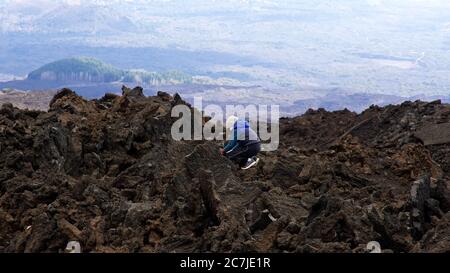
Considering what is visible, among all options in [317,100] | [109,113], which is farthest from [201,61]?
[109,113]

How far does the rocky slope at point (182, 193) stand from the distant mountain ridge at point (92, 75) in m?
97.9

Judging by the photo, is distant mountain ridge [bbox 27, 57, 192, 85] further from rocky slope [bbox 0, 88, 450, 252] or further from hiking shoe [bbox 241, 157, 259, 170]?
hiking shoe [bbox 241, 157, 259, 170]

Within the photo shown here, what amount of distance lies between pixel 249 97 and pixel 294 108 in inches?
336

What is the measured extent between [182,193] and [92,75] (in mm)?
110904

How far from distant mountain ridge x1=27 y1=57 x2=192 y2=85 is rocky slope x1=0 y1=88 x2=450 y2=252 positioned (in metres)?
97.9

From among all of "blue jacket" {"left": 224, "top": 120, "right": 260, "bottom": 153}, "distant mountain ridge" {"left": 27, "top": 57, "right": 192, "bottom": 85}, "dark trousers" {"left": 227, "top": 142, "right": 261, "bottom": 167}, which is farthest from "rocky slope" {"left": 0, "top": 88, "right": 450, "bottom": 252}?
"distant mountain ridge" {"left": 27, "top": 57, "right": 192, "bottom": 85}

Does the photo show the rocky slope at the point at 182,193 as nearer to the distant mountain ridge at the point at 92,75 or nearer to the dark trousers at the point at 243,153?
the dark trousers at the point at 243,153

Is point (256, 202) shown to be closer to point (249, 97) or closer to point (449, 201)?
point (449, 201)

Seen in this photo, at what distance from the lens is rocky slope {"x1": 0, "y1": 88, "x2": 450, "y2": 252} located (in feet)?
28.0

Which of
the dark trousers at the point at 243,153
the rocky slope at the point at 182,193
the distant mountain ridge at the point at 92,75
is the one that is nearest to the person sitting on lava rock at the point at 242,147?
the dark trousers at the point at 243,153

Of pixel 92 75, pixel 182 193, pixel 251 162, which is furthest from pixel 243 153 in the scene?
pixel 92 75

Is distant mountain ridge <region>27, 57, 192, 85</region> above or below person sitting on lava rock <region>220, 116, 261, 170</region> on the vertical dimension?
above

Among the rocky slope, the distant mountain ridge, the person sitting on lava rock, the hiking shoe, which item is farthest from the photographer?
the distant mountain ridge

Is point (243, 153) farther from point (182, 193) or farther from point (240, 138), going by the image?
point (182, 193)
